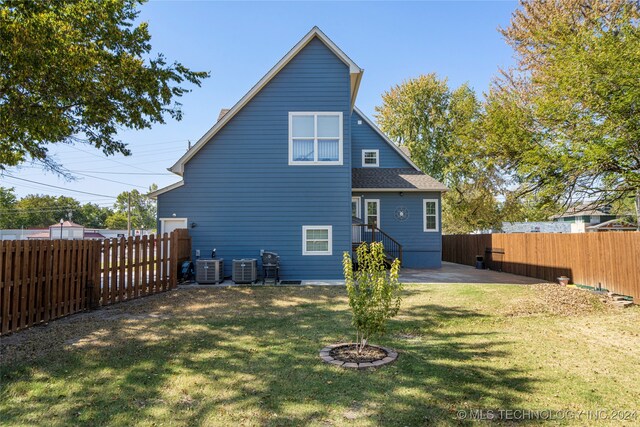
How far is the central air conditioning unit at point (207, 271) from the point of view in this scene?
12.0 m

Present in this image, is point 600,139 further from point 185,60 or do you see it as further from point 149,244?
point 149,244

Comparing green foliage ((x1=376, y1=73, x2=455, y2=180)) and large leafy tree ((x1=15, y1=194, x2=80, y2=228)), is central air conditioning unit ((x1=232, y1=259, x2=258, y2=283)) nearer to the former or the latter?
green foliage ((x1=376, y1=73, x2=455, y2=180))

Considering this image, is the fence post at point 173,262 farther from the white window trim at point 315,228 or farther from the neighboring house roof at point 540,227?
the neighboring house roof at point 540,227

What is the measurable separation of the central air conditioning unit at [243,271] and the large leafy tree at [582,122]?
10.9 metres

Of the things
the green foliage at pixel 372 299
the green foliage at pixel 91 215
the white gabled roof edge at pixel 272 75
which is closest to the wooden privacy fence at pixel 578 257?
the green foliage at pixel 372 299

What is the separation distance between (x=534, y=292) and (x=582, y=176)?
625 centimetres

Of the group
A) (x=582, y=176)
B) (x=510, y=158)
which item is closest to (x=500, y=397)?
(x=582, y=176)

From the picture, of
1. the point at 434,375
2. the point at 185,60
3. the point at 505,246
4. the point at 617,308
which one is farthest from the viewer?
the point at 505,246

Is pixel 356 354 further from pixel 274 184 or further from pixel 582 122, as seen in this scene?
pixel 582 122

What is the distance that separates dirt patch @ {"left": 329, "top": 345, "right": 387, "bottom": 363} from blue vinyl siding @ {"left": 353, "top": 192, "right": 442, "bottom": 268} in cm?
1194

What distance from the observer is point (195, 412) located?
348 centimetres

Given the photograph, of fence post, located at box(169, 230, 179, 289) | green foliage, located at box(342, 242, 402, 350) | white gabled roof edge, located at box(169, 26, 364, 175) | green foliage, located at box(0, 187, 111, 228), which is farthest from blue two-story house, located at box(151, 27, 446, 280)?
green foliage, located at box(0, 187, 111, 228)

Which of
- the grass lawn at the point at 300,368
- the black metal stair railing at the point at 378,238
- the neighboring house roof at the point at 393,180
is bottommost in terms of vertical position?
the grass lawn at the point at 300,368

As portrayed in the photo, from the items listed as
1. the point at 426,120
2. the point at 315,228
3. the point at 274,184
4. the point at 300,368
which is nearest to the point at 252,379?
the point at 300,368
